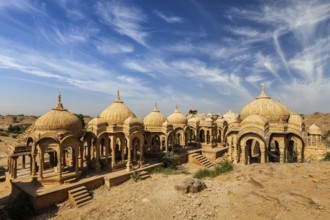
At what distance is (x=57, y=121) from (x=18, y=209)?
199 inches

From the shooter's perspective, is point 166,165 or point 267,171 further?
point 166,165

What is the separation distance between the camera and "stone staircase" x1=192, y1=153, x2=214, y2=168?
71.9ft

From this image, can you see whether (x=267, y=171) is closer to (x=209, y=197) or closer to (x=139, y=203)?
(x=209, y=197)

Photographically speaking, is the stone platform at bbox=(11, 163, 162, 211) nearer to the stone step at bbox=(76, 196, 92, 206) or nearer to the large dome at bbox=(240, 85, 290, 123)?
the stone step at bbox=(76, 196, 92, 206)

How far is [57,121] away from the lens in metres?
13.8

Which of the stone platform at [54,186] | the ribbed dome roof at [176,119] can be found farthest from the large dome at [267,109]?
the stone platform at [54,186]

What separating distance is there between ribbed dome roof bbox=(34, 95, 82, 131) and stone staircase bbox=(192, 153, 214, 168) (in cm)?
1223

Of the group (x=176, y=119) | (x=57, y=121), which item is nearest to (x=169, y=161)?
(x=176, y=119)

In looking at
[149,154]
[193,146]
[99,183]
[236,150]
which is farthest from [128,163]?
[193,146]

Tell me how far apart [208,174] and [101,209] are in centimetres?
740

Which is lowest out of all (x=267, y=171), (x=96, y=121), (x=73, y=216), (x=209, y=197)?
(x=73, y=216)

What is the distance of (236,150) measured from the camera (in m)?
19.1

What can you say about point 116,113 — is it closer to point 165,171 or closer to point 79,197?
point 165,171

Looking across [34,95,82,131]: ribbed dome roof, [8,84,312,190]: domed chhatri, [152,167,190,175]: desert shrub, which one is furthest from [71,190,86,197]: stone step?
[152,167,190,175]: desert shrub
